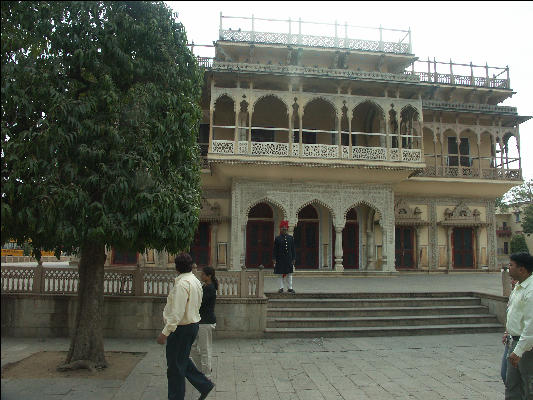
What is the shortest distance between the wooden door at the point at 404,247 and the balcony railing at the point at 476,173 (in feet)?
10.0

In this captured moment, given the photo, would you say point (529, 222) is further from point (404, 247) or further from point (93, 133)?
point (93, 133)

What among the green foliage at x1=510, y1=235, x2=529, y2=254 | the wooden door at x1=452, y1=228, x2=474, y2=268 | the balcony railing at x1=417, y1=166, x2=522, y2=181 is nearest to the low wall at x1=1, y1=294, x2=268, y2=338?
the balcony railing at x1=417, y1=166, x2=522, y2=181

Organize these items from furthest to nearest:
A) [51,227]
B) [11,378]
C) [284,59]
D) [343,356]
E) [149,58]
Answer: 1. [284,59]
2. [343,356]
3. [149,58]
4. [11,378]
5. [51,227]

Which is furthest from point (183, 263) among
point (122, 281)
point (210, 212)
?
point (210, 212)

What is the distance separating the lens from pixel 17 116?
550 centimetres

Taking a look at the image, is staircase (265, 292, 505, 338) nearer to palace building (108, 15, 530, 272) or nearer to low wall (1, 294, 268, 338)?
low wall (1, 294, 268, 338)

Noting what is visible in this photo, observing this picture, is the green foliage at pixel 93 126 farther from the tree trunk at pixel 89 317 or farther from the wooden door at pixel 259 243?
the wooden door at pixel 259 243

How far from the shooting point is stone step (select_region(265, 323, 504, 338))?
8.93 meters

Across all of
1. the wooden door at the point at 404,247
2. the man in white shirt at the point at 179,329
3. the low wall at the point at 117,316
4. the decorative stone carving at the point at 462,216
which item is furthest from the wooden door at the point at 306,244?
the man in white shirt at the point at 179,329

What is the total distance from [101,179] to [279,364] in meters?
4.13

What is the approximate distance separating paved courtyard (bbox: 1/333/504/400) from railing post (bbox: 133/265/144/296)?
1.02 meters

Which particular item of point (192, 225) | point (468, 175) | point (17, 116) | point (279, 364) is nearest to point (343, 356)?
point (279, 364)

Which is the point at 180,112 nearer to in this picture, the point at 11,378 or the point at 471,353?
the point at 11,378

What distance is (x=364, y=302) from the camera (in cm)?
1037
